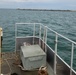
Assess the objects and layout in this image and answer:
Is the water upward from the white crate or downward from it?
downward

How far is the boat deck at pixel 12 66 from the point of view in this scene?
265 inches

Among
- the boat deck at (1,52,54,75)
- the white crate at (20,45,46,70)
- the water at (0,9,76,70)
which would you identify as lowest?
the water at (0,9,76,70)

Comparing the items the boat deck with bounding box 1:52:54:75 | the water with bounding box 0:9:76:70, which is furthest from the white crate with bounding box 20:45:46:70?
the water with bounding box 0:9:76:70

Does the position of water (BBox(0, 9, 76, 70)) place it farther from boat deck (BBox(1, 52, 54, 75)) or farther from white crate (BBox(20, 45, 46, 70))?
white crate (BBox(20, 45, 46, 70))

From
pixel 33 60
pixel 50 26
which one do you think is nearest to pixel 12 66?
pixel 33 60

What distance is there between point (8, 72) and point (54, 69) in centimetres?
145

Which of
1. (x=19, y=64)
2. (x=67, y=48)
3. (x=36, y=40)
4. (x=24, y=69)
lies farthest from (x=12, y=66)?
(x=67, y=48)

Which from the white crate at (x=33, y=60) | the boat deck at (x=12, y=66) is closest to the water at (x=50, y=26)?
the boat deck at (x=12, y=66)

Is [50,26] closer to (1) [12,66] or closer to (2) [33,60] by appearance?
(1) [12,66]

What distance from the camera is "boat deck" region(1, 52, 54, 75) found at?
6.73 m

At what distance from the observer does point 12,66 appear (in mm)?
7469

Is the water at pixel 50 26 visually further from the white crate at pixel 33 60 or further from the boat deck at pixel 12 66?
the white crate at pixel 33 60

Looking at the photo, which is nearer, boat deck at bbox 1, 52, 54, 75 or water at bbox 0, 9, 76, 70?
boat deck at bbox 1, 52, 54, 75

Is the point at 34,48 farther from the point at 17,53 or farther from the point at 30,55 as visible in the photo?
the point at 17,53
